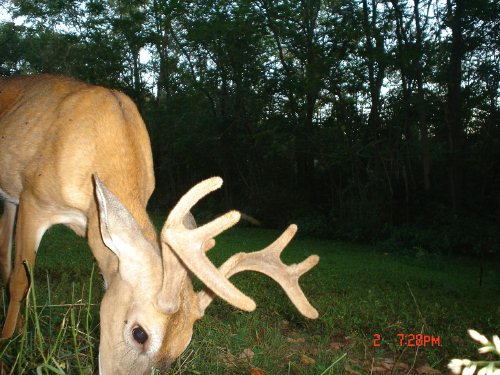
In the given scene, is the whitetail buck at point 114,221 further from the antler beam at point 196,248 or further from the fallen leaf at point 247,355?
the fallen leaf at point 247,355

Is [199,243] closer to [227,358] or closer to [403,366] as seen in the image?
[227,358]

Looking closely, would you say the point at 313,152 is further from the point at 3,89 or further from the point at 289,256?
the point at 3,89

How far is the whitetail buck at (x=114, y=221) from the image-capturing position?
8.49 feet

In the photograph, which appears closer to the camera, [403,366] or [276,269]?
[276,269]

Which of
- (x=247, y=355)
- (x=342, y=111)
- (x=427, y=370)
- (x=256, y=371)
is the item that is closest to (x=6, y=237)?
(x=247, y=355)

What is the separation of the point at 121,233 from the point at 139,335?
0.59 metres

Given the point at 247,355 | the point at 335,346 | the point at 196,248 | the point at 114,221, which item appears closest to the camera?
the point at 196,248

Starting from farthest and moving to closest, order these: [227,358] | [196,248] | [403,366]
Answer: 1. [403,366]
2. [227,358]
3. [196,248]

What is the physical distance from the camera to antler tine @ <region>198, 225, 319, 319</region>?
2957mm

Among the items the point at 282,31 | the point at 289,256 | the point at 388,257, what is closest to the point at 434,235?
the point at 388,257

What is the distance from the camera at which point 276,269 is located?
3.12 m

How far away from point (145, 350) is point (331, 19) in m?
12.0

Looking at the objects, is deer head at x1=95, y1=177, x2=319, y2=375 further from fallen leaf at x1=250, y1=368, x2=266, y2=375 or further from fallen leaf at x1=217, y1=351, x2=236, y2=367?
fallen leaf at x1=217, y1=351, x2=236, y2=367

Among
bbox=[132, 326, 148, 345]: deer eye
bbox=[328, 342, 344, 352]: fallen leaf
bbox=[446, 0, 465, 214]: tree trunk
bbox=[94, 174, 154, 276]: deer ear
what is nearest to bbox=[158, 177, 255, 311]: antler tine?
bbox=[94, 174, 154, 276]: deer ear
